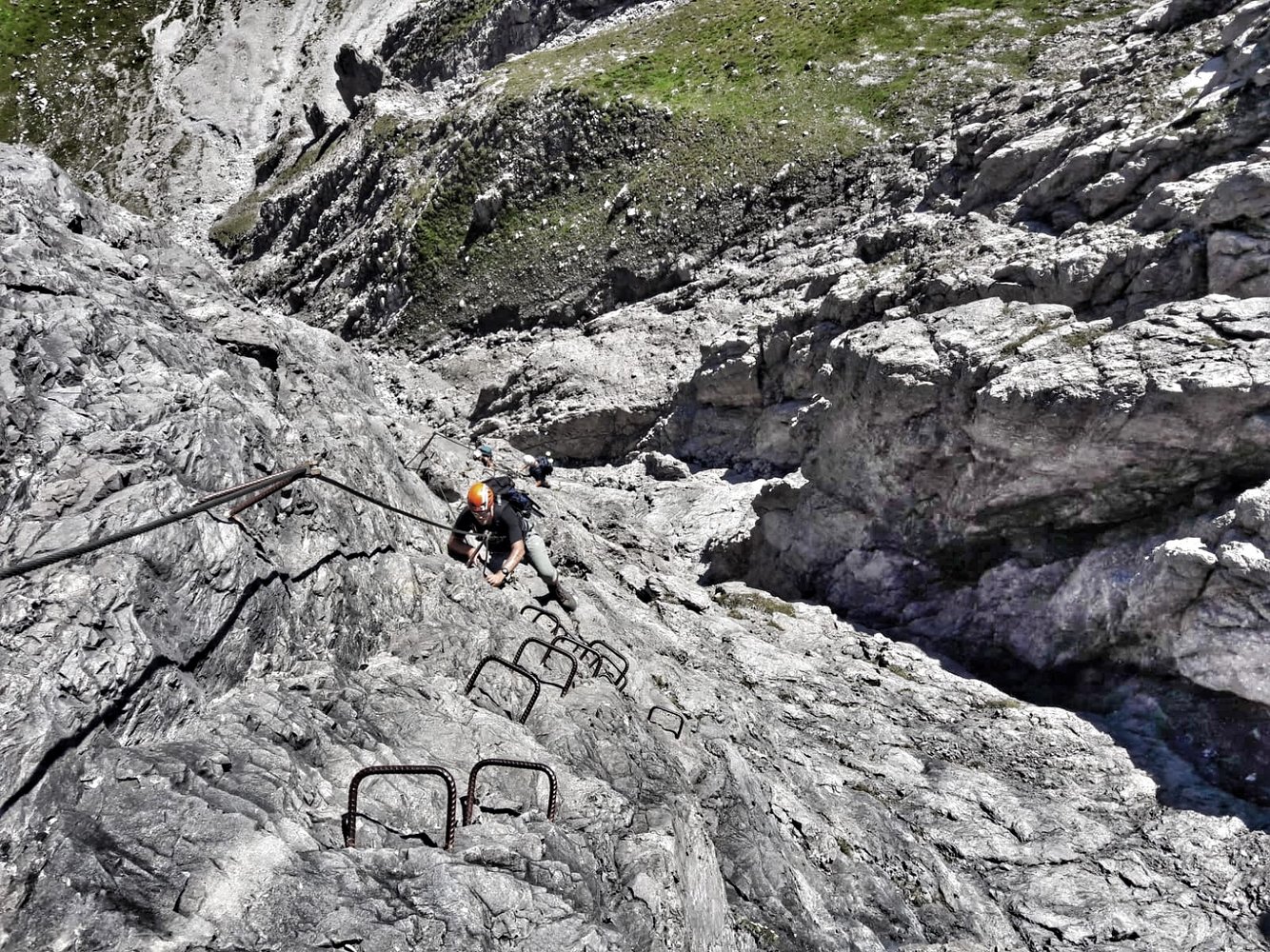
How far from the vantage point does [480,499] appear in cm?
1625

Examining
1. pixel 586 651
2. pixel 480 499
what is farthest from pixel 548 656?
pixel 480 499

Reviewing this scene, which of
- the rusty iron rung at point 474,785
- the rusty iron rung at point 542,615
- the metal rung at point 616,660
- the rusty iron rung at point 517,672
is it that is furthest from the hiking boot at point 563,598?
the rusty iron rung at point 474,785

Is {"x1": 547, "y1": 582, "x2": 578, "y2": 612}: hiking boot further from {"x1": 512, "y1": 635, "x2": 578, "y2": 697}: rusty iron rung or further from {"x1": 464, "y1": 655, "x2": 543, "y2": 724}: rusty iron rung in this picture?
{"x1": 464, "y1": 655, "x2": 543, "y2": 724}: rusty iron rung

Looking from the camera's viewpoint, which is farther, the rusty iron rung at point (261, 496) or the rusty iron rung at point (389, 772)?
the rusty iron rung at point (261, 496)

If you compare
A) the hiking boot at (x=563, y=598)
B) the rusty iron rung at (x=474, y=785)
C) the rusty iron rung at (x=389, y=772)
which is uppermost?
the rusty iron rung at (x=389, y=772)

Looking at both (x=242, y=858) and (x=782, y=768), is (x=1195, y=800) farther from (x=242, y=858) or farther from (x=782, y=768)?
(x=242, y=858)

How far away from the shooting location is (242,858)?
22.8 ft

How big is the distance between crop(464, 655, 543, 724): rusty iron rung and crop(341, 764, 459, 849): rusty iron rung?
3.27m

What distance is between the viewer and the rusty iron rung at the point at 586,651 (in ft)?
48.5

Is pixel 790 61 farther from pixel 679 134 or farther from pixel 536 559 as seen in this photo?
pixel 536 559

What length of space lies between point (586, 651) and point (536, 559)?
2.49m

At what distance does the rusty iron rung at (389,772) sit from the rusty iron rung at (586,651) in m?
6.22

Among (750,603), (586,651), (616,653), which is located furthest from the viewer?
(750,603)

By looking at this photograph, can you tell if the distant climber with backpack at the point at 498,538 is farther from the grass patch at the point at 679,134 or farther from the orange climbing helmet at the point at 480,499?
the grass patch at the point at 679,134
